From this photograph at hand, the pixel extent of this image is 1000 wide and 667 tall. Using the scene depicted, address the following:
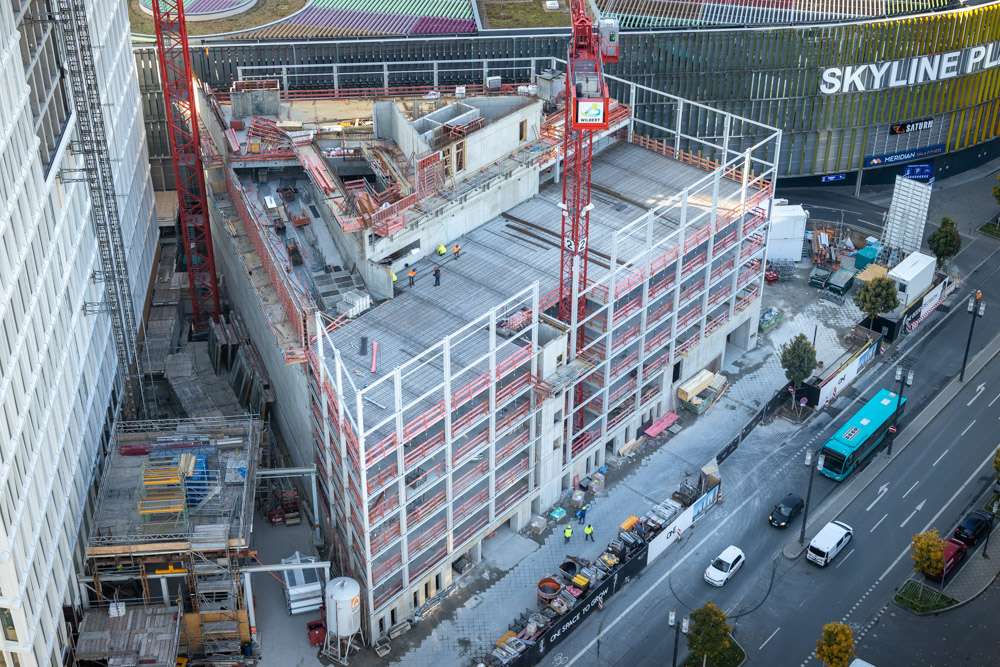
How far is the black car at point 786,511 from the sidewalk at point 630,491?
12.8 ft

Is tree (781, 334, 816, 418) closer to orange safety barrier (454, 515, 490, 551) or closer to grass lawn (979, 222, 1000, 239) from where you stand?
orange safety barrier (454, 515, 490, 551)

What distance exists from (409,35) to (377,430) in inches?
2391

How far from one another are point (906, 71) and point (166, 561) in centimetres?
9638

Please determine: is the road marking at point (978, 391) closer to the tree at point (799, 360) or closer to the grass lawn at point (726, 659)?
the tree at point (799, 360)

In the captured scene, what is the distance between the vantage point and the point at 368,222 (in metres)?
97.3

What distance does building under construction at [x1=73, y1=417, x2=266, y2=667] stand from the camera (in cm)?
8544

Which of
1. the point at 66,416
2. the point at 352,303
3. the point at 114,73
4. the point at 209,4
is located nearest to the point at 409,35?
the point at 209,4

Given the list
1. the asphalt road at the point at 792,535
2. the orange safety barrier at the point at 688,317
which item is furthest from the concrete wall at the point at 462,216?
the asphalt road at the point at 792,535

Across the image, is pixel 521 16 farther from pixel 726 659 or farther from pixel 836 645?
pixel 836 645

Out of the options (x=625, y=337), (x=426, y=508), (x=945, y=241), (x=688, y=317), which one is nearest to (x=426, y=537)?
(x=426, y=508)

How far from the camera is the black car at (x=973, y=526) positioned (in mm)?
99688

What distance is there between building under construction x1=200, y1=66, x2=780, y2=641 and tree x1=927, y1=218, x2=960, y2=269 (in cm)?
2327

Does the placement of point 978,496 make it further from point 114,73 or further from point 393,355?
point 114,73

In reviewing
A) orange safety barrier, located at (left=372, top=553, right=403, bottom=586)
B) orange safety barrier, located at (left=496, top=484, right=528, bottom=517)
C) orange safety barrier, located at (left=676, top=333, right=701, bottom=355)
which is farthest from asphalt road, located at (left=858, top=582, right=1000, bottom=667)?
orange safety barrier, located at (left=372, top=553, right=403, bottom=586)
